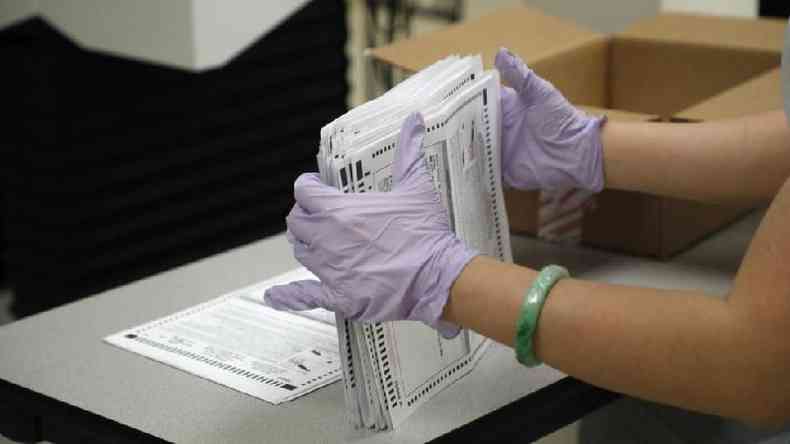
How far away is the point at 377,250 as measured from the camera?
3.75ft

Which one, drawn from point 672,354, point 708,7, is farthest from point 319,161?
point 708,7

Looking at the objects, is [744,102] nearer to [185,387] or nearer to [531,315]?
[531,315]

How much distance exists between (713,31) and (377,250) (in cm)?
104

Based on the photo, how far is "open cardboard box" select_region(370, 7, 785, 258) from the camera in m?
1.68

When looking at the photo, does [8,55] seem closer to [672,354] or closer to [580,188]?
[580,188]

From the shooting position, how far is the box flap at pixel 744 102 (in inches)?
63.8

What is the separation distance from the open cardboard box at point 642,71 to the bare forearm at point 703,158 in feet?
0.27

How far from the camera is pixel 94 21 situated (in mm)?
2764

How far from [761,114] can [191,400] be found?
0.77 meters

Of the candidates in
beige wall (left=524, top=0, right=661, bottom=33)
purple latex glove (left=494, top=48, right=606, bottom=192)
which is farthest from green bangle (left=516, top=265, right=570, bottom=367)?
beige wall (left=524, top=0, right=661, bottom=33)

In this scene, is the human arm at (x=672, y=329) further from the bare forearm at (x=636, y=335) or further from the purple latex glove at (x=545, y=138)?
the purple latex glove at (x=545, y=138)

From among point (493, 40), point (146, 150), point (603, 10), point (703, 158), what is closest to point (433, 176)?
point (703, 158)

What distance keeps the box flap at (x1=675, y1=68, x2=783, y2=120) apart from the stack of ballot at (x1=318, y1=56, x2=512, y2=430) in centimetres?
32

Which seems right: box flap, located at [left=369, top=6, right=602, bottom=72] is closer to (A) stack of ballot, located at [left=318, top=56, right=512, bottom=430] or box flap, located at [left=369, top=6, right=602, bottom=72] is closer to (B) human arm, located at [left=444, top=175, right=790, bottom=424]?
(A) stack of ballot, located at [left=318, top=56, right=512, bottom=430]
